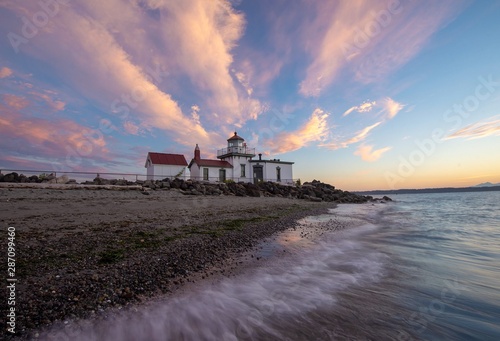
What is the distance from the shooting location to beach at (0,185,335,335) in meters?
3.50

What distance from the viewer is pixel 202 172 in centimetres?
3456

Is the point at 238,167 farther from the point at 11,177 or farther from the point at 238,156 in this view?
the point at 11,177

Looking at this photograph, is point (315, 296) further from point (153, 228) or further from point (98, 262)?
point (153, 228)

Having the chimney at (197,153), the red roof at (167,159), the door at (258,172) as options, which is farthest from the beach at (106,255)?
the door at (258,172)

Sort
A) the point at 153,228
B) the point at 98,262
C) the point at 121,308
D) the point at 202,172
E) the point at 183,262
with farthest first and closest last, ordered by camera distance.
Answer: the point at 202,172, the point at 153,228, the point at 183,262, the point at 98,262, the point at 121,308

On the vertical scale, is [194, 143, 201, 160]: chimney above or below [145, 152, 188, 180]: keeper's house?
above

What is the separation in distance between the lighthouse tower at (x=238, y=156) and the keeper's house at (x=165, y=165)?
25.1ft

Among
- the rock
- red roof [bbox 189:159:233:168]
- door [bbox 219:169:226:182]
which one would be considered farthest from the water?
door [bbox 219:169:226:182]

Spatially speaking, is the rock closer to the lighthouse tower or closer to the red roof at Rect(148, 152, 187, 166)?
the red roof at Rect(148, 152, 187, 166)

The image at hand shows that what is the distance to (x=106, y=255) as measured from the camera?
5.26m

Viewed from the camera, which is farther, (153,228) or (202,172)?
(202,172)

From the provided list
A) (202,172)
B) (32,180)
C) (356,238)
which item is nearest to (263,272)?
(356,238)

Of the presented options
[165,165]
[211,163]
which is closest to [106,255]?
[165,165]

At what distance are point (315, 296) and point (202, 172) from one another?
31303mm
